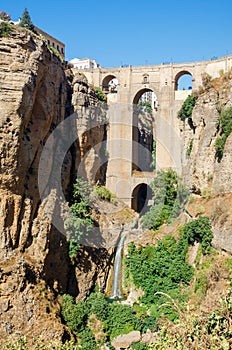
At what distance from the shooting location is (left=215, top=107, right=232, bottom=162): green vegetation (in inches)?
1016

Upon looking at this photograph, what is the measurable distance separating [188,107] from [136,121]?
6210 mm

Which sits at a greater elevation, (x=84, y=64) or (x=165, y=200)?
(x=84, y=64)

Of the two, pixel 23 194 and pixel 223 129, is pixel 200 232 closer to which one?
pixel 223 129

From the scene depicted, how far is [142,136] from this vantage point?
127 ft

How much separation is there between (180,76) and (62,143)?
14.5 metres

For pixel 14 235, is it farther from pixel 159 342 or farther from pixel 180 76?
pixel 180 76

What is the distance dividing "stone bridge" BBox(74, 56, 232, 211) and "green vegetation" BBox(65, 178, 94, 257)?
6913mm

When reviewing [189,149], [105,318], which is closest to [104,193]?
[189,149]

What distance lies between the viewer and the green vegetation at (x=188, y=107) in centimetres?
3173

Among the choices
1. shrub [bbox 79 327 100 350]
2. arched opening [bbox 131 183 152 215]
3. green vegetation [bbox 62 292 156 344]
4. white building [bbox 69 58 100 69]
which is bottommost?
shrub [bbox 79 327 100 350]

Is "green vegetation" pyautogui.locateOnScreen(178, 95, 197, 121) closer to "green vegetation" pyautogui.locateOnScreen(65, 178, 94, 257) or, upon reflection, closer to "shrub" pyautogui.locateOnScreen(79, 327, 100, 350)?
"green vegetation" pyautogui.locateOnScreen(65, 178, 94, 257)

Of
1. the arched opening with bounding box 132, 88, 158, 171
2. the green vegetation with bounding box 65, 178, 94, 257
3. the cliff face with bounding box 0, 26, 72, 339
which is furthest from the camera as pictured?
the arched opening with bounding box 132, 88, 158, 171

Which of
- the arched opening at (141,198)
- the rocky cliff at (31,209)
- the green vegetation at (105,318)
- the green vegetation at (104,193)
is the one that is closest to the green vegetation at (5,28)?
the rocky cliff at (31,209)

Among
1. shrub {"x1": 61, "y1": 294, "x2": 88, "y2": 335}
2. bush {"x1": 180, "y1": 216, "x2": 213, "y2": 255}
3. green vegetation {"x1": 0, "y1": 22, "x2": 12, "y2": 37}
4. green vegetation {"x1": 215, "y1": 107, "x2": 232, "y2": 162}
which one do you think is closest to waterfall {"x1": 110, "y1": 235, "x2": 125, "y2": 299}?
shrub {"x1": 61, "y1": 294, "x2": 88, "y2": 335}
